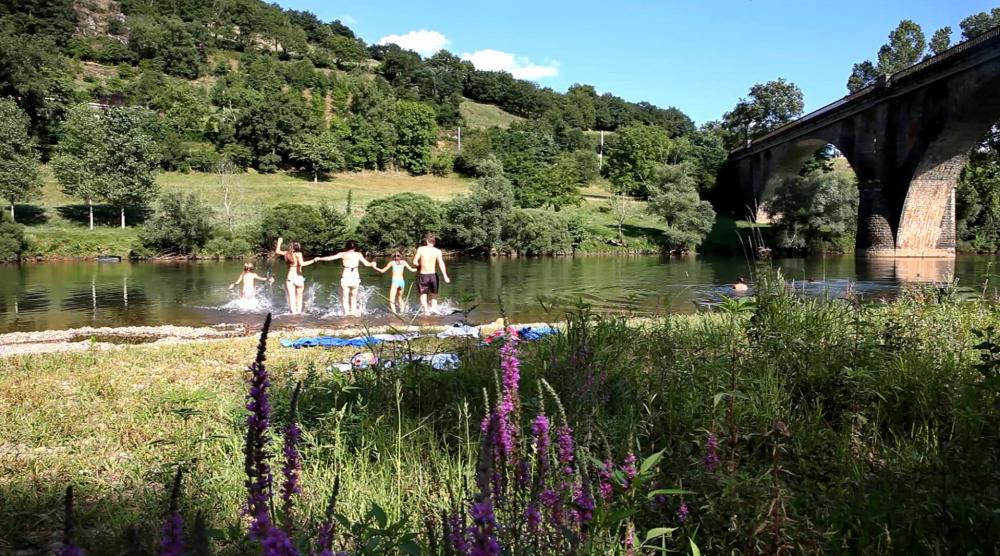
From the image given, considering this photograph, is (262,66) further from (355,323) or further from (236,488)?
(236,488)

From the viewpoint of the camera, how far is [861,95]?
41.5 meters

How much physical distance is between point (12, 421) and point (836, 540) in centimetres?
572

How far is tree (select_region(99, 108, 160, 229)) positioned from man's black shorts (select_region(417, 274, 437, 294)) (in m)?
40.2

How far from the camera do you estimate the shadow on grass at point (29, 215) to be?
146 ft

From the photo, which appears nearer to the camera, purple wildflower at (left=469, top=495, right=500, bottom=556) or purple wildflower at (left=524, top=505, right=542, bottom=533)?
purple wildflower at (left=469, top=495, right=500, bottom=556)

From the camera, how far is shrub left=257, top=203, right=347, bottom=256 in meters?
42.7

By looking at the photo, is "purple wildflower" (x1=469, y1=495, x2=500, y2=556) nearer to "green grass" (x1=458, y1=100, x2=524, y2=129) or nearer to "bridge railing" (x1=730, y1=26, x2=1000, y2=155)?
"bridge railing" (x1=730, y1=26, x2=1000, y2=155)

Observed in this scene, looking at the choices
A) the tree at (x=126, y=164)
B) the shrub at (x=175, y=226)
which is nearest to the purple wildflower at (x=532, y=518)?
the shrub at (x=175, y=226)

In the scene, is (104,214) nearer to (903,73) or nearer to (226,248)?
(226,248)

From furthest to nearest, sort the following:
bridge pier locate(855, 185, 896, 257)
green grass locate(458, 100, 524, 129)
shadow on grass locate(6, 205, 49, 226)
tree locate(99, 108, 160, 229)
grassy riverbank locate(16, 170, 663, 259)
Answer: green grass locate(458, 100, 524, 129) < tree locate(99, 108, 160, 229) < shadow on grass locate(6, 205, 49, 226) < grassy riverbank locate(16, 170, 663, 259) < bridge pier locate(855, 185, 896, 257)

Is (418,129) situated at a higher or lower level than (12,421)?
higher

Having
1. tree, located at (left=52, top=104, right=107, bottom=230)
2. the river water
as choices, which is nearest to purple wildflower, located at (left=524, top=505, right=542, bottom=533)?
the river water

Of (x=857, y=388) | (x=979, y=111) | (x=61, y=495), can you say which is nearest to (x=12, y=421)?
(x=61, y=495)

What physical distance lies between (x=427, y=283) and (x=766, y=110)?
72.2 metres
